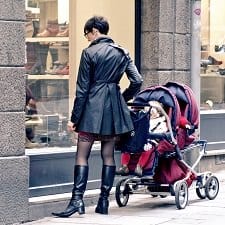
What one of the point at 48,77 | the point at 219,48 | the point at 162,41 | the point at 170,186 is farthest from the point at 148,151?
the point at 219,48

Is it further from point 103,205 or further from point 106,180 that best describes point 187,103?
point 103,205

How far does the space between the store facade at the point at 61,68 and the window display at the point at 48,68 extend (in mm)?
12

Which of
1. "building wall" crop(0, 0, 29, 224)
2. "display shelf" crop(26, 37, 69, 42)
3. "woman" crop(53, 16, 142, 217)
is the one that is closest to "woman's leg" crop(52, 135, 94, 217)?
"woman" crop(53, 16, 142, 217)

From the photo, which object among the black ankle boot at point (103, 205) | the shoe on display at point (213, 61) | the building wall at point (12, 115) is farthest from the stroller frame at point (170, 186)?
the shoe on display at point (213, 61)

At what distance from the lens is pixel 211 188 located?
36.6 ft

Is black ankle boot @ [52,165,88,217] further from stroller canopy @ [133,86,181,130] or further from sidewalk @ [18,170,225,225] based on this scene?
stroller canopy @ [133,86,181,130]

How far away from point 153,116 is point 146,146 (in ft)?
1.67

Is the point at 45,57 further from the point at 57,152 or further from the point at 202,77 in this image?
the point at 202,77

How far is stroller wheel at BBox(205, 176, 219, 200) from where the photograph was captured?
36.3ft

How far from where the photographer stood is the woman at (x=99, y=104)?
31.2ft

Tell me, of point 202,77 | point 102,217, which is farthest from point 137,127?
point 202,77

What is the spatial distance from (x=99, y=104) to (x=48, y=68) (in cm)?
159

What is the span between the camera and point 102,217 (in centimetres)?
979

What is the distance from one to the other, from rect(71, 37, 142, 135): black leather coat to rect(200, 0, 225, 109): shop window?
4.25m
